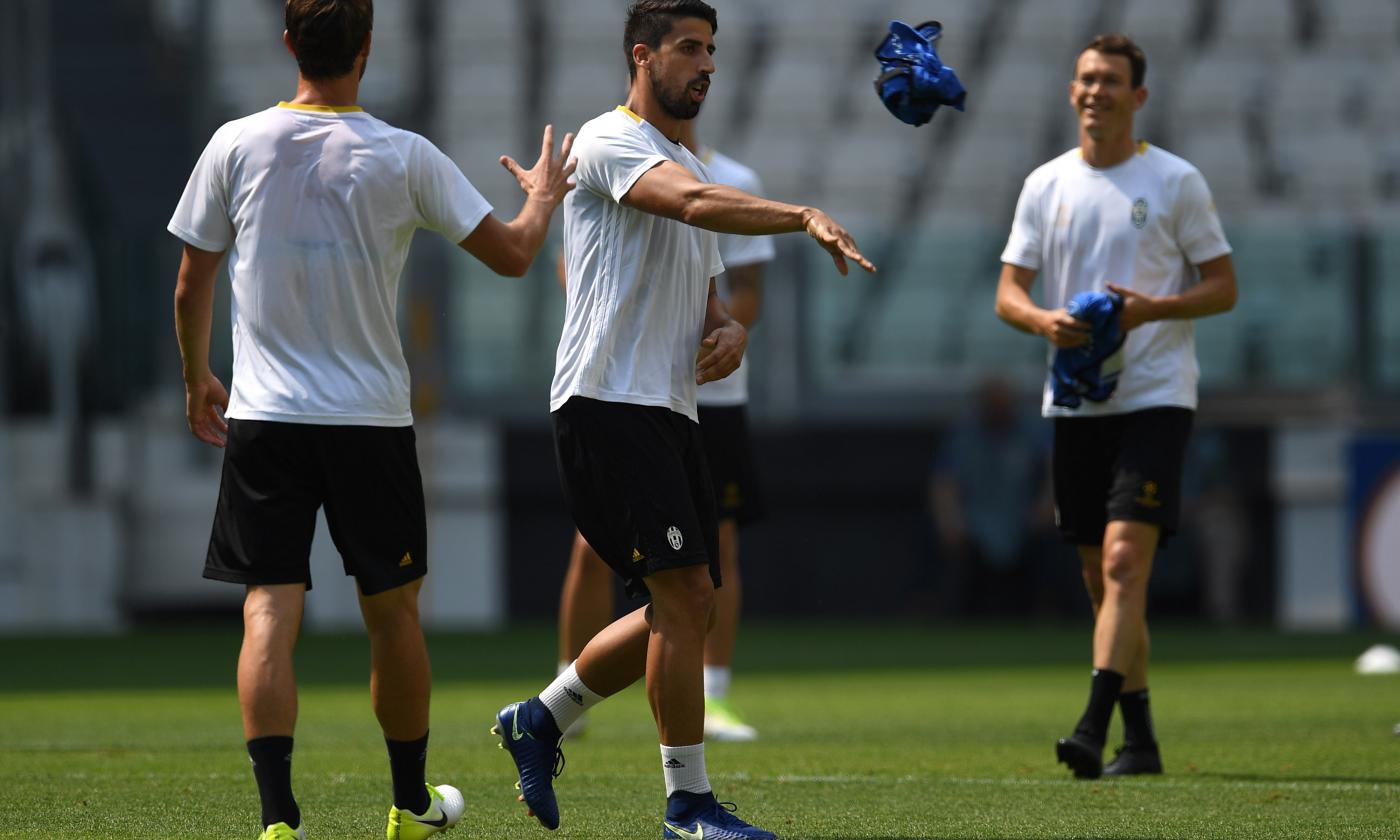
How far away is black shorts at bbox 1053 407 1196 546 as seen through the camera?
5.89 m

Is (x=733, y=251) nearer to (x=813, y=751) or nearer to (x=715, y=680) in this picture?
(x=715, y=680)

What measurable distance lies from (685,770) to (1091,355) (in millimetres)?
2118

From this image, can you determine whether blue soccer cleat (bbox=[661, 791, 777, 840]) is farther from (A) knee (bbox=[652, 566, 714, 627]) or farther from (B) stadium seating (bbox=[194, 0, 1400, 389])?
(B) stadium seating (bbox=[194, 0, 1400, 389])

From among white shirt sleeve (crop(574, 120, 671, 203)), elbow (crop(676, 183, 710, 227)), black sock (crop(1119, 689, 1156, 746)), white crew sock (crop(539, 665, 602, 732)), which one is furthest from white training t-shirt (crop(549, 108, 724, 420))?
black sock (crop(1119, 689, 1156, 746))

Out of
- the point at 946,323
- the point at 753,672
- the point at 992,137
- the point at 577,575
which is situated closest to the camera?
the point at 577,575

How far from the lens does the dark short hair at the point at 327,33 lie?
4129 millimetres

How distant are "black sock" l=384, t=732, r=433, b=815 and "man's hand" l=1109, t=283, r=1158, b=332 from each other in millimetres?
2581

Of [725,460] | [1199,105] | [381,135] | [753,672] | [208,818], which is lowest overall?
[753,672]

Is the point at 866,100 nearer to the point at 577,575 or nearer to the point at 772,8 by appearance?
the point at 772,8

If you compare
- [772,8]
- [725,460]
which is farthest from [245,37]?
[725,460]

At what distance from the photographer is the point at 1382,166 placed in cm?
1669

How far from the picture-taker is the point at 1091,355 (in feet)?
19.1

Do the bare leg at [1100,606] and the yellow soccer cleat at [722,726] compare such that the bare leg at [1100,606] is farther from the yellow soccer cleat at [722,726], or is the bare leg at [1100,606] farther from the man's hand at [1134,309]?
the yellow soccer cleat at [722,726]

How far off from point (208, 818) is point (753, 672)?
5976 mm
